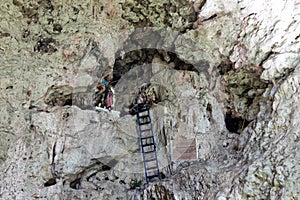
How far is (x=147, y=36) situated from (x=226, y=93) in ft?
4.40

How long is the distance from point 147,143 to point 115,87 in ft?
3.12

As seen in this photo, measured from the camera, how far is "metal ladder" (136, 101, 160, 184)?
4359mm

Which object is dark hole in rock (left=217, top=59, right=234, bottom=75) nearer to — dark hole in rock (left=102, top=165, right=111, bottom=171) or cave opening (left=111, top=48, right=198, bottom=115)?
cave opening (left=111, top=48, right=198, bottom=115)

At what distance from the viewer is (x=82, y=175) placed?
4230 mm

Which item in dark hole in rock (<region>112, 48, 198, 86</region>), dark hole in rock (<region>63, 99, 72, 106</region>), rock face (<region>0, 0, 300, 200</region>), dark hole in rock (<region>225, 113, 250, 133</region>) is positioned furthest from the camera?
dark hole in rock (<region>112, 48, 198, 86</region>)

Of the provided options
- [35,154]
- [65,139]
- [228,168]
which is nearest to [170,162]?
[228,168]

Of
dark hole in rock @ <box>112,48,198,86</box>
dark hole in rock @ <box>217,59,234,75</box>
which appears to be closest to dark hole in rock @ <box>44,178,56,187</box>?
dark hole in rock @ <box>112,48,198,86</box>

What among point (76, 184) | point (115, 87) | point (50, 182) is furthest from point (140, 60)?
point (50, 182)

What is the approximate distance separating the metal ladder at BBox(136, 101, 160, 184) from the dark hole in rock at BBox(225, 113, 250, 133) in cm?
101

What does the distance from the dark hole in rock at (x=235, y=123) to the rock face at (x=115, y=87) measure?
1cm

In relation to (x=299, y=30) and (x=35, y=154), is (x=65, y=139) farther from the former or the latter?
(x=299, y=30)

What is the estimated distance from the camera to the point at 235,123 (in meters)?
4.06

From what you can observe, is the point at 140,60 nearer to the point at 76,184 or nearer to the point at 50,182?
the point at 76,184

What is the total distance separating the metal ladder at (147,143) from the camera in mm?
4359
